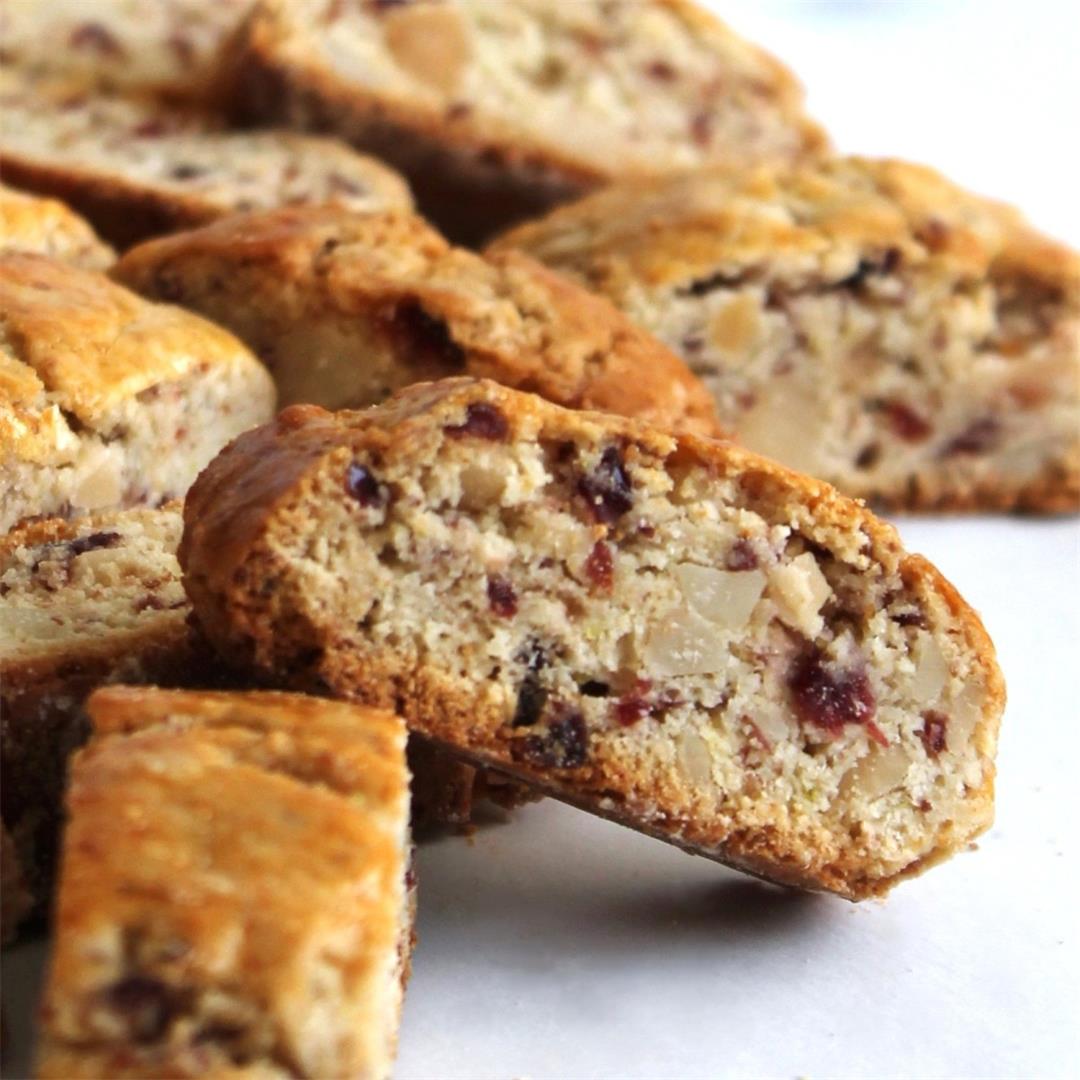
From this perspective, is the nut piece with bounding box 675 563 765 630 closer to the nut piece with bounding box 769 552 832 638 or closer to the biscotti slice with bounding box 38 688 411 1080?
the nut piece with bounding box 769 552 832 638

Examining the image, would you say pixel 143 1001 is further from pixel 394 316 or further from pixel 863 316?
pixel 863 316

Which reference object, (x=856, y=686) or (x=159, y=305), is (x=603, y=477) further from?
(x=159, y=305)

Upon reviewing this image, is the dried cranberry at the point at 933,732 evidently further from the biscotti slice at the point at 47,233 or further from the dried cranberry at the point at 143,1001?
the biscotti slice at the point at 47,233

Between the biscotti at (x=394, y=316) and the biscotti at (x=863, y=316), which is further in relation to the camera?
the biscotti at (x=863, y=316)

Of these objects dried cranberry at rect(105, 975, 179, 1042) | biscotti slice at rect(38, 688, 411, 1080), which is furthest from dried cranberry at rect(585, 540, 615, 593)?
dried cranberry at rect(105, 975, 179, 1042)

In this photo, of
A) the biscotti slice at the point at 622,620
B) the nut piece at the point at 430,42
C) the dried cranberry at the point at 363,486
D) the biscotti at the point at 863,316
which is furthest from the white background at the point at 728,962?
the nut piece at the point at 430,42

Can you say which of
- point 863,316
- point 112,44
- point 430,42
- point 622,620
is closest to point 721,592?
point 622,620

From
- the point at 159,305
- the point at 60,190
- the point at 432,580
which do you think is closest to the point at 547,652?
the point at 432,580
